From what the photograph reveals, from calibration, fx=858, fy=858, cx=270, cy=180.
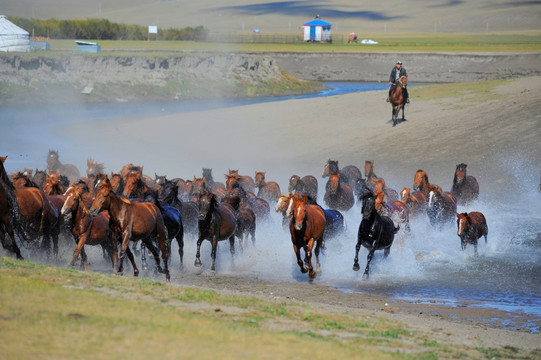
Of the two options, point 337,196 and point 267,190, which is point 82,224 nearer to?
point 337,196

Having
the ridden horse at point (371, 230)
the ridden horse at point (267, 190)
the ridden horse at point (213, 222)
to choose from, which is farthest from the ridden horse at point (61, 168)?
the ridden horse at point (371, 230)

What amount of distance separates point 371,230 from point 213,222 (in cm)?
305

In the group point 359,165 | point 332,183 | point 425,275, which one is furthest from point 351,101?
point 425,275

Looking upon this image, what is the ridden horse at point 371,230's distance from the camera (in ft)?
53.4

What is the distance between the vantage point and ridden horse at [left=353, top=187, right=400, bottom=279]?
1628cm

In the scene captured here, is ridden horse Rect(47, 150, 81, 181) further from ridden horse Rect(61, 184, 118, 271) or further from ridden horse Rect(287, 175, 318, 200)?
ridden horse Rect(61, 184, 118, 271)

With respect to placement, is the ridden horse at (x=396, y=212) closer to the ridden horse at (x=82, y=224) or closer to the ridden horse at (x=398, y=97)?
the ridden horse at (x=82, y=224)

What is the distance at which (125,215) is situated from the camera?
14461mm

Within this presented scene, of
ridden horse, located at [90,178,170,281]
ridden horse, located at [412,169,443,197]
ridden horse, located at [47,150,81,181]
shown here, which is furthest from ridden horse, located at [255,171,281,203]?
ridden horse, located at [90,178,170,281]

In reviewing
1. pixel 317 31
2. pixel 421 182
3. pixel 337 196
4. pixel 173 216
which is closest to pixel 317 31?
pixel 317 31

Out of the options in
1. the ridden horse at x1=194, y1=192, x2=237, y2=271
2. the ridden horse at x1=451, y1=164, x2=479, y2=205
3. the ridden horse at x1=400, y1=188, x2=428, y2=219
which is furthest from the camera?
the ridden horse at x1=451, y1=164, x2=479, y2=205

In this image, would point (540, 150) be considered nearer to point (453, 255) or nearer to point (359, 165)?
point (359, 165)

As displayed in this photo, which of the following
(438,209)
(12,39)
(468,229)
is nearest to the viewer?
(468,229)

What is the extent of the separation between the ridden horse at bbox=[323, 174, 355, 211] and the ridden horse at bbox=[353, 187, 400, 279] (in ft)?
11.8
